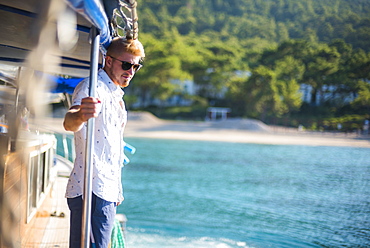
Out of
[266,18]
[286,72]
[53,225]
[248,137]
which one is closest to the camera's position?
[53,225]

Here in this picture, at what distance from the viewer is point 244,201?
9.09m

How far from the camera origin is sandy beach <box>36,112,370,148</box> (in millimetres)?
23938

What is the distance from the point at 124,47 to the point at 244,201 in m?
7.48

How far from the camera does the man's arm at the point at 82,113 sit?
5.36 feet

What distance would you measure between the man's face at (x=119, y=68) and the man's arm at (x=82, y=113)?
Result: 318 millimetres

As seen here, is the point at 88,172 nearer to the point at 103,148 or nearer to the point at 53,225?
the point at 103,148

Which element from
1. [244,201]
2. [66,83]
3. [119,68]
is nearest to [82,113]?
[119,68]

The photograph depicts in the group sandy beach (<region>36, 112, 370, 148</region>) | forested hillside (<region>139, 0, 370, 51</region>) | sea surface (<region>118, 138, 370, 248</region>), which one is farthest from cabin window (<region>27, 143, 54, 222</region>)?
forested hillside (<region>139, 0, 370, 51</region>)

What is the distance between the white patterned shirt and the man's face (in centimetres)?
9

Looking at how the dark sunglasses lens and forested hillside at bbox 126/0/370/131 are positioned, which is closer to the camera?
the dark sunglasses lens

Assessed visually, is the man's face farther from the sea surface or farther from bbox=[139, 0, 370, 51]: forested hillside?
bbox=[139, 0, 370, 51]: forested hillside

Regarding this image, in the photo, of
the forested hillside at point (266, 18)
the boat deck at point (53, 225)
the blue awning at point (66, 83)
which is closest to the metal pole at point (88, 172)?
the boat deck at point (53, 225)

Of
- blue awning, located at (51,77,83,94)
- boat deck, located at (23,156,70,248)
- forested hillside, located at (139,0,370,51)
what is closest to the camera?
boat deck, located at (23,156,70,248)

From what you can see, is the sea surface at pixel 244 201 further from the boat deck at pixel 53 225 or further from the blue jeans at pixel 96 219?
the blue jeans at pixel 96 219
